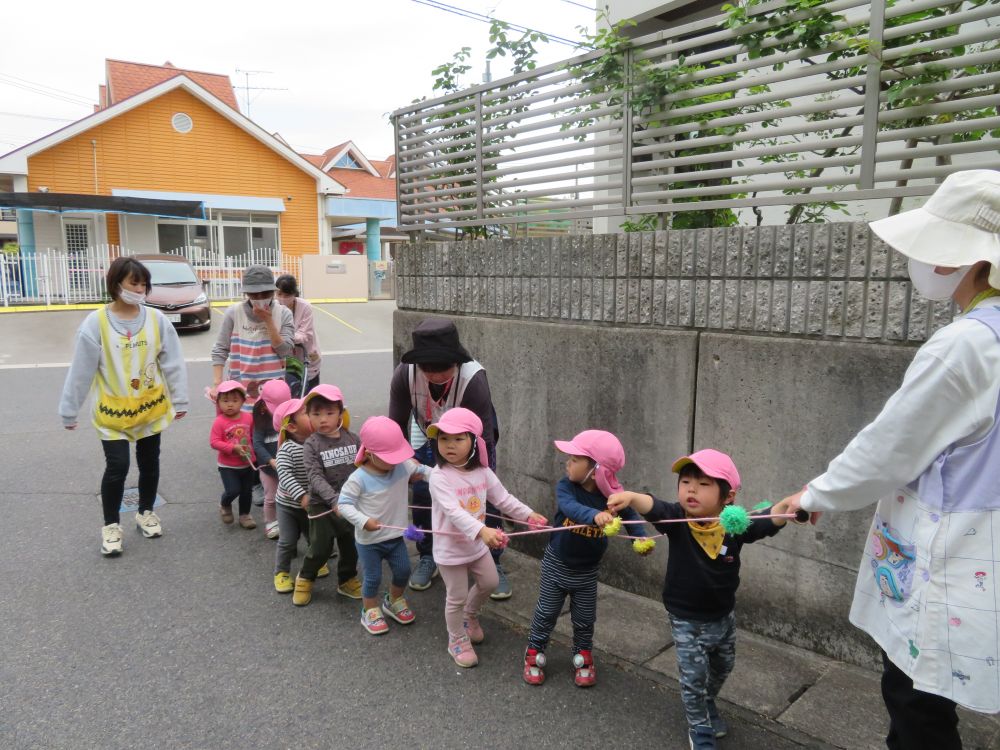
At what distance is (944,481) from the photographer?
1888 millimetres

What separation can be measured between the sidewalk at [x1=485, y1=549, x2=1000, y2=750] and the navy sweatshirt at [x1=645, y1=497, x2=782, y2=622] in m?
0.64

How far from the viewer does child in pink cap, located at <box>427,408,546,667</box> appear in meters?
3.46

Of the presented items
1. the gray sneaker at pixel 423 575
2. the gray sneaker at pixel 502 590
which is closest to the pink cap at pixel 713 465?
the gray sneaker at pixel 502 590

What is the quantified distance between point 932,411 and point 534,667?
2.14m

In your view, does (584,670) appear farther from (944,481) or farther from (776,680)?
Answer: (944,481)

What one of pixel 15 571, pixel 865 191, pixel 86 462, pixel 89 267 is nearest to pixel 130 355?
pixel 15 571

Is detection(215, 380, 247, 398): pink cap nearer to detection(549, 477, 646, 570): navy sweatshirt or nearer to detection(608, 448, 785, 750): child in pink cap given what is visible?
detection(549, 477, 646, 570): navy sweatshirt

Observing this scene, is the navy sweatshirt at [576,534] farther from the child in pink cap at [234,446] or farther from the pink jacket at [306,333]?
the pink jacket at [306,333]

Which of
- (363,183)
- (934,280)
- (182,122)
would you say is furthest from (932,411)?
(363,183)

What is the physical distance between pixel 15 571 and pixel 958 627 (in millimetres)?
4917

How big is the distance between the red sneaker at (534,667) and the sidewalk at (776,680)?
0.33 meters

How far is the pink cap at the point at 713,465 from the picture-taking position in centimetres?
276

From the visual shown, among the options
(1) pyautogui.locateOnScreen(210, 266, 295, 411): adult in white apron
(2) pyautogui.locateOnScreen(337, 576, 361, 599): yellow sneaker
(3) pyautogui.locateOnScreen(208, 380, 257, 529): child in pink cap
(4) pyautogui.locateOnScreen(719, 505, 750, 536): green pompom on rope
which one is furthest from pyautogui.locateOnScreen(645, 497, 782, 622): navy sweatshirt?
(1) pyautogui.locateOnScreen(210, 266, 295, 411): adult in white apron

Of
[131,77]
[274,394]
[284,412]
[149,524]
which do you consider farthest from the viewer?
[131,77]
